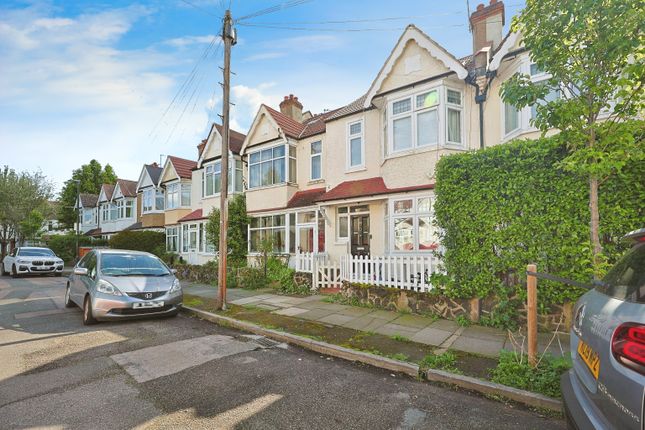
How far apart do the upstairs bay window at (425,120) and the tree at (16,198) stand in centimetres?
3309

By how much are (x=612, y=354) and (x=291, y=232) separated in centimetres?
1334

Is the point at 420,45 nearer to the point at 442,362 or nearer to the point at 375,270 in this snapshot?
the point at 375,270

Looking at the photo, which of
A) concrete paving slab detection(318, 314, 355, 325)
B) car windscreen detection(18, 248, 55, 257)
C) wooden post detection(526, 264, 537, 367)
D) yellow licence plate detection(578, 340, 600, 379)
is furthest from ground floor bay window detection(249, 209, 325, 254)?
car windscreen detection(18, 248, 55, 257)

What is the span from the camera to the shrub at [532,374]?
3750 mm

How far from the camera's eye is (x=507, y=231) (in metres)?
6.20

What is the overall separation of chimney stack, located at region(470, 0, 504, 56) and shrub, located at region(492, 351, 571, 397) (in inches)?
424

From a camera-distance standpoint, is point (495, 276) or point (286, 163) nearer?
point (495, 276)

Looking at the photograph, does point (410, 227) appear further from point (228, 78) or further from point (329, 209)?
point (228, 78)

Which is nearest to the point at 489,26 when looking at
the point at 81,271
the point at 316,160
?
the point at 316,160

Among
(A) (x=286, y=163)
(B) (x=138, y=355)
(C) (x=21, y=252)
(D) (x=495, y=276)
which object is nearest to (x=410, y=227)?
(D) (x=495, y=276)

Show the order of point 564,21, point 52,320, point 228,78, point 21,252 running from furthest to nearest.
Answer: point 21,252
point 228,78
point 52,320
point 564,21

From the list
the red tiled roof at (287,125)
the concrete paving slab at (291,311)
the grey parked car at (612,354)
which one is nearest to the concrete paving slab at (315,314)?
the concrete paving slab at (291,311)

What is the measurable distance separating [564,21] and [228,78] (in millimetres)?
7747

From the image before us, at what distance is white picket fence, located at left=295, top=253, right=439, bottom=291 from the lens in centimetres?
789
